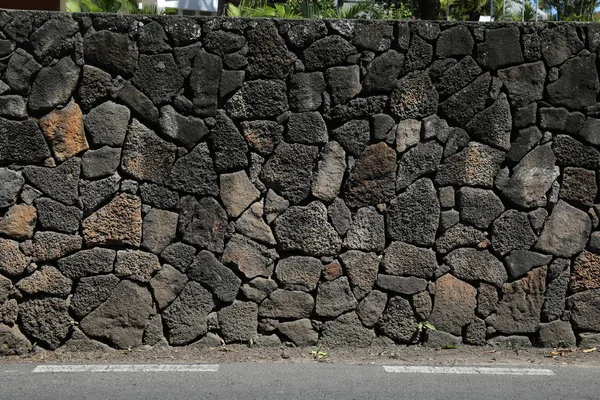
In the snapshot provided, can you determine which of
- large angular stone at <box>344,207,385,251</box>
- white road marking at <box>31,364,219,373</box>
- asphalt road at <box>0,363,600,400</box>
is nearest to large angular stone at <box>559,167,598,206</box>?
asphalt road at <box>0,363,600,400</box>

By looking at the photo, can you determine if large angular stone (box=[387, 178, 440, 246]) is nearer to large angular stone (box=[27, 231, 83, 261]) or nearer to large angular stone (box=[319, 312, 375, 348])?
large angular stone (box=[319, 312, 375, 348])

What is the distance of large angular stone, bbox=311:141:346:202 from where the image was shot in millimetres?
6355

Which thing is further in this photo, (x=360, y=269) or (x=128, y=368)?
(x=360, y=269)

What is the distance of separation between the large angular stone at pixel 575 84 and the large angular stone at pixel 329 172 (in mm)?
1692

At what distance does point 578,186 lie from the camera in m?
6.48

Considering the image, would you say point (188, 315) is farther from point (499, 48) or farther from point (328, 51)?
point (499, 48)

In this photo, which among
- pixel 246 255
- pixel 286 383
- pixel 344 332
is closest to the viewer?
pixel 286 383

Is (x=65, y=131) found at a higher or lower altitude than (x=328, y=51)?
lower

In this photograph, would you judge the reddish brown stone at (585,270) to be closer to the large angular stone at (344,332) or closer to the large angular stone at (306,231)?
the large angular stone at (344,332)

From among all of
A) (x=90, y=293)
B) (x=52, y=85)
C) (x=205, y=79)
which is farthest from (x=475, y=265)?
(x=52, y=85)

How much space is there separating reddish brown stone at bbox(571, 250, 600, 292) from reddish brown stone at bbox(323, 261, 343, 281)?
6.06 ft

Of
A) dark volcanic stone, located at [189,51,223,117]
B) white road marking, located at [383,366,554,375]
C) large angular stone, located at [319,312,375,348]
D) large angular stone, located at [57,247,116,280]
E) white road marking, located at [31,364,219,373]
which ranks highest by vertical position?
dark volcanic stone, located at [189,51,223,117]

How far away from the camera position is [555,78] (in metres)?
6.41

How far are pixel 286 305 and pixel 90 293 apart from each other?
1485mm
